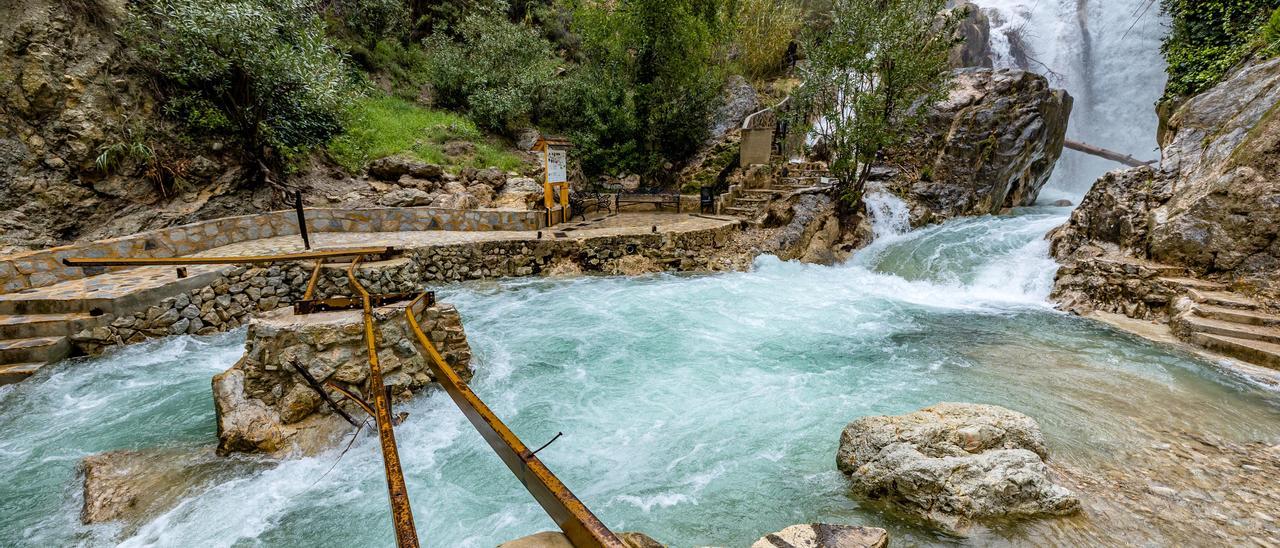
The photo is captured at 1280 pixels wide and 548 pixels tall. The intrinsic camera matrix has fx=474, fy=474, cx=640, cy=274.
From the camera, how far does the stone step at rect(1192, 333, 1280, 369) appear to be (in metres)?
5.70

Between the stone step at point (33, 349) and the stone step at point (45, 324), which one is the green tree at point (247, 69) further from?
the stone step at point (33, 349)

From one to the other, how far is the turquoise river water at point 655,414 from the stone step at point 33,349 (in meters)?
0.19

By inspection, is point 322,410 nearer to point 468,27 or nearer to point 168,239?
point 168,239

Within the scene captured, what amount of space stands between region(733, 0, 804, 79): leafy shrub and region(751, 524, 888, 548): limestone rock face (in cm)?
1995

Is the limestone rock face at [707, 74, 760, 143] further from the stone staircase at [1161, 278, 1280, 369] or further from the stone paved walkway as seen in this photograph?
the stone staircase at [1161, 278, 1280, 369]

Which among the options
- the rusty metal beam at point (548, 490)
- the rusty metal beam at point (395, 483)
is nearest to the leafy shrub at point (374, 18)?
the rusty metal beam at point (395, 483)

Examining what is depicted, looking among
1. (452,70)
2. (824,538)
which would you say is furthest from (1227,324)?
(452,70)

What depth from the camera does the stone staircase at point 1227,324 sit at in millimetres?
5891

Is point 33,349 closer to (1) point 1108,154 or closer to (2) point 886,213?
(2) point 886,213

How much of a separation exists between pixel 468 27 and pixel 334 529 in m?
19.7

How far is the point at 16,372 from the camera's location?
5.39 meters

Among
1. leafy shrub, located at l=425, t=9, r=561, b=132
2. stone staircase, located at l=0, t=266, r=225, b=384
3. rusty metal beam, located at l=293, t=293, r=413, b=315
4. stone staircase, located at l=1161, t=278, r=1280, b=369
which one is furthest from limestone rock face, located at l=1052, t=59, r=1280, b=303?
leafy shrub, located at l=425, t=9, r=561, b=132

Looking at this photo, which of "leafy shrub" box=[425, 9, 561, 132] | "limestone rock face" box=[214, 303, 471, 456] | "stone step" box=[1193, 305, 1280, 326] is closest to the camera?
"limestone rock face" box=[214, 303, 471, 456]

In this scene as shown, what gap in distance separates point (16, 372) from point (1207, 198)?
16250 millimetres
